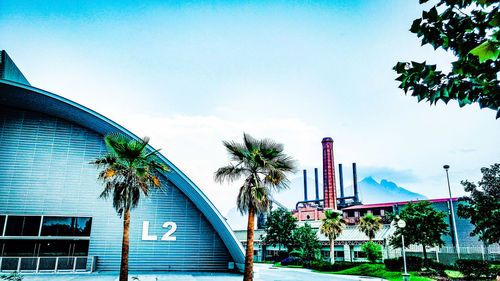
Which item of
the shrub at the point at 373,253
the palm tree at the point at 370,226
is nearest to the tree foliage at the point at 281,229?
the palm tree at the point at 370,226

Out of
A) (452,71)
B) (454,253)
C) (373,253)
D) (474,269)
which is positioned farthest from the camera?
(373,253)

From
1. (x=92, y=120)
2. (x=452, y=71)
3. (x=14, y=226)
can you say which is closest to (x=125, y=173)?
(x=92, y=120)

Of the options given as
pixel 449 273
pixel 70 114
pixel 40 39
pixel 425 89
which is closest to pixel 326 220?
pixel 449 273

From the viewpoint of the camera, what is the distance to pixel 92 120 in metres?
24.9

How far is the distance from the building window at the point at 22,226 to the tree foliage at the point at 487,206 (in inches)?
1320

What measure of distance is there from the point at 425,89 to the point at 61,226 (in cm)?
2616

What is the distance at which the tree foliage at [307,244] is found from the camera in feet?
153

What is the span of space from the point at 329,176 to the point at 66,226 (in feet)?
175

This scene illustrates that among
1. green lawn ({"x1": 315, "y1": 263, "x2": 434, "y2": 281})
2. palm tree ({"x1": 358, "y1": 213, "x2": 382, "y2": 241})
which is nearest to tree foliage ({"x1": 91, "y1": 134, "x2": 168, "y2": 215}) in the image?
green lawn ({"x1": 315, "y1": 263, "x2": 434, "y2": 281})

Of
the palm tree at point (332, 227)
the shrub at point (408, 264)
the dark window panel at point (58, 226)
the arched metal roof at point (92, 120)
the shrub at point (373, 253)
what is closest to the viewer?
the arched metal roof at point (92, 120)

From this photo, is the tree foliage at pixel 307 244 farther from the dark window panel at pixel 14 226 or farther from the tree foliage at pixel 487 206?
the dark window panel at pixel 14 226

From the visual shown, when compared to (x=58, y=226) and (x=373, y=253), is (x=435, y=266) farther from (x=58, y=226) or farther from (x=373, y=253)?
(x=58, y=226)

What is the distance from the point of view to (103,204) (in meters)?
25.3

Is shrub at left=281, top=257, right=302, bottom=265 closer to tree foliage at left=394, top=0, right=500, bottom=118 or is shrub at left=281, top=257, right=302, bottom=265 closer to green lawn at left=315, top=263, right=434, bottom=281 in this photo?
green lawn at left=315, top=263, right=434, bottom=281
